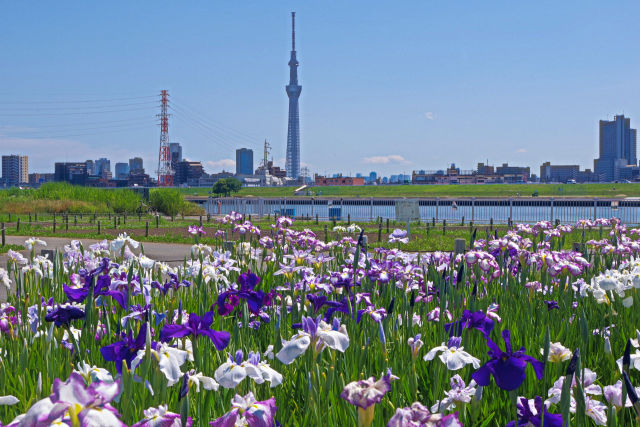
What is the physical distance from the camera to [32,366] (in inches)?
139

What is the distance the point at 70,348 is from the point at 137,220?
88.5ft

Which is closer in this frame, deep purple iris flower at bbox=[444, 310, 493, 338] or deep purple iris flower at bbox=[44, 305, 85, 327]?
deep purple iris flower at bbox=[444, 310, 493, 338]

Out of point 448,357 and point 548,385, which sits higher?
point 448,357

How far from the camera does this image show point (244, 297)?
11.1 ft

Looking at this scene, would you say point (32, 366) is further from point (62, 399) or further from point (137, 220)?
point (137, 220)

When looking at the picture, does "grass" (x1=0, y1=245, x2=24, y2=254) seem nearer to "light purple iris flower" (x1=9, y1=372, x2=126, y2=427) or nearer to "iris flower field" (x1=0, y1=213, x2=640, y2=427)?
"iris flower field" (x1=0, y1=213, x2=640, y2=427)

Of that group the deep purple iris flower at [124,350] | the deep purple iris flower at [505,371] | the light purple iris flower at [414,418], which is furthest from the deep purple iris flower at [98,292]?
the light purple iris flower at [414,418]

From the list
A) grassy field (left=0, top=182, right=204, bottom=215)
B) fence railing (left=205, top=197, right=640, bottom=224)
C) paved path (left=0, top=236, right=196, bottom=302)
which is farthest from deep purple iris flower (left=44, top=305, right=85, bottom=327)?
grassy field (left=0, top=182, right=204, bottom=215)

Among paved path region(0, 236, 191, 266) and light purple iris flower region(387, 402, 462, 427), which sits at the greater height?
light purple iris flower region(387, 402, 462, 427)

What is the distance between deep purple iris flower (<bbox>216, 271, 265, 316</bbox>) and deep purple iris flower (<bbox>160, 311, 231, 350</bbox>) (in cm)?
88

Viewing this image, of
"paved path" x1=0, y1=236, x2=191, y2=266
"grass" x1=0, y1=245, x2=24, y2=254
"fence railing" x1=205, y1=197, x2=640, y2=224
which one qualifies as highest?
"fence railing" x1=205, y1=197, x2=640, y2=224

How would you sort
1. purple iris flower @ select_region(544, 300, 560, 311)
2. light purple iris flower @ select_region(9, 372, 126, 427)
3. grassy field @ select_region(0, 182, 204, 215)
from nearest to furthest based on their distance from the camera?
light purple iris flower @ select_region(9, 372, 126, 427), purple iris flower @ select_region(544, 300, 560, 311), grassy field @ select_region(0, 182, 204, 215)

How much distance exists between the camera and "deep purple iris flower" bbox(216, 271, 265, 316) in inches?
134

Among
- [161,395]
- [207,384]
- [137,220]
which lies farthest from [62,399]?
[137,220]
